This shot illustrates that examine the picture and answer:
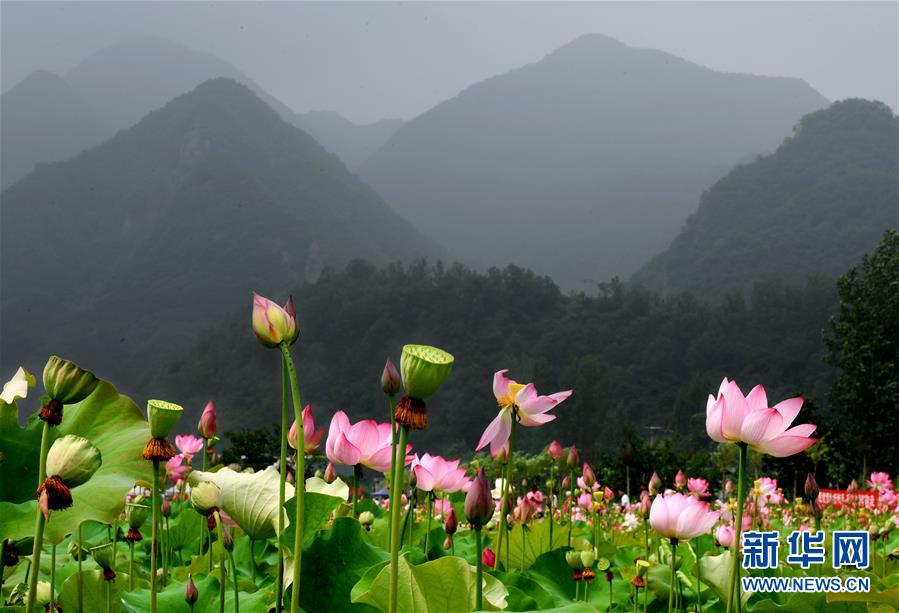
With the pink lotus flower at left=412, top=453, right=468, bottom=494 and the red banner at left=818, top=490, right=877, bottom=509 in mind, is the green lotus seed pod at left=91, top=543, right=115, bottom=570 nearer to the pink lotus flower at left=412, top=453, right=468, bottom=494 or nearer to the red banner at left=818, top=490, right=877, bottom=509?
the pink lotus flower at left=412, top=453, right=468, bottom=494

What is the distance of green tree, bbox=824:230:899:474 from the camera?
17.5m

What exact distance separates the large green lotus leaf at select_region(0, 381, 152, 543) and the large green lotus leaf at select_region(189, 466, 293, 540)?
0.43 ft

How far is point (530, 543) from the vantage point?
1.77 metres

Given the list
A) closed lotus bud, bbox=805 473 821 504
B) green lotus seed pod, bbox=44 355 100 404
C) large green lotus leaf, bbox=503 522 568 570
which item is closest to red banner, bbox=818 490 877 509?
closed lotus bud, bbox=805 473 821 504

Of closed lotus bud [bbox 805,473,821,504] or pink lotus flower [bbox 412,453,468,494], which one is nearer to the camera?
pink lotus flower [bbox 412,453,468,494]

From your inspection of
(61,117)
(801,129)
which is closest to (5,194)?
(61,117)

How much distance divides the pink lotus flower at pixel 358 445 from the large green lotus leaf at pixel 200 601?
21cm

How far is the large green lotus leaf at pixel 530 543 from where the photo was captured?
1.75 metres

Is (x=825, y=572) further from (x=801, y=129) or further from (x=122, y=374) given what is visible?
(x=801, y=129)

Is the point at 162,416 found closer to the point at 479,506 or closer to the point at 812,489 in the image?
the point at 479,506

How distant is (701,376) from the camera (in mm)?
42500

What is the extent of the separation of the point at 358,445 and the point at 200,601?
299 mm

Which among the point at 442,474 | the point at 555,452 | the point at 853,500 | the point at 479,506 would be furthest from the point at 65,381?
the point at 853,500

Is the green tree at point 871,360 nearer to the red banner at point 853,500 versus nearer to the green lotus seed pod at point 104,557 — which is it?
the red banner at point 853,500
